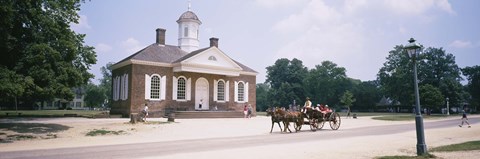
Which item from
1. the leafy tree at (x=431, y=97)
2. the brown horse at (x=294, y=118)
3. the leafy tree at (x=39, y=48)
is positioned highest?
the leafy tree at (x=39, y=48)

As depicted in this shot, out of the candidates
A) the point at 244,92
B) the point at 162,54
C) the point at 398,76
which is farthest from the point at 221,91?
the point at 398,76

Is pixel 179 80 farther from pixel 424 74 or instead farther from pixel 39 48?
pixel 424 74

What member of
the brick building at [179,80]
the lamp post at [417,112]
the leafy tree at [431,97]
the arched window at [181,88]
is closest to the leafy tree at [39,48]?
the brick building at [179,80]

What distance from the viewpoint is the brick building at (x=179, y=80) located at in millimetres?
32094

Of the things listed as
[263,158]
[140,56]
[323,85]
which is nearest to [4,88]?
[263,158]

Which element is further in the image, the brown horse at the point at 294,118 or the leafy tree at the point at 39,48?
the brown horse at the point at 294,118

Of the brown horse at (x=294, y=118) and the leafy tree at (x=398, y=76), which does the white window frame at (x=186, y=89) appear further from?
the leafy tree at (x=398, y=76)

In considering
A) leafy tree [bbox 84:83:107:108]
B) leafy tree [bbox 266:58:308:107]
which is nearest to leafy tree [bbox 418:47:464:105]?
leafy tree [bbox 266:58:308:107]

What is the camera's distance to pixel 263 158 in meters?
9.75

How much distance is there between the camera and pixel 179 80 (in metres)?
34.5

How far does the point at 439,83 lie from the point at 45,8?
57.0 meters

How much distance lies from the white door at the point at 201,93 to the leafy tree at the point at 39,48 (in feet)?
51.7

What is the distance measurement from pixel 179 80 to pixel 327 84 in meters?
48.1

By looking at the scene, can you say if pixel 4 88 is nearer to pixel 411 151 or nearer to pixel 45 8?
pixel 45 8
